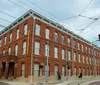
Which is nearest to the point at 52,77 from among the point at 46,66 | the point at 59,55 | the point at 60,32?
the point at 46,66

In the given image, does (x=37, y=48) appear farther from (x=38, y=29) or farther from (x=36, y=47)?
(x=38, y=29)

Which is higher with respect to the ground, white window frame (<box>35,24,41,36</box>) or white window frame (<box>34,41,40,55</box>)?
white window frame (<box>35,24,41,36</box>)

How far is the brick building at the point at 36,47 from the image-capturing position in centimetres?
2933

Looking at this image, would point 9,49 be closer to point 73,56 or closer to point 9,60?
point 9,60

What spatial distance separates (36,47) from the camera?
30031 mm

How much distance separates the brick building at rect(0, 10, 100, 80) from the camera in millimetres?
29331

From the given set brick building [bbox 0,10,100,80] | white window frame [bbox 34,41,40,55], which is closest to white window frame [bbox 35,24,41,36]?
brick building [bbox 0,10,100,80]

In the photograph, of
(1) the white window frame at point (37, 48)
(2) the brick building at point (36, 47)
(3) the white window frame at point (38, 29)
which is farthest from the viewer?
(3) the white window frame at point (38, 29)

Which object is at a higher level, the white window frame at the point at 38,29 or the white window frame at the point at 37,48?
the white window frame at the point at 38,29

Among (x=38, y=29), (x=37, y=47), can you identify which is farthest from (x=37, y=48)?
(x=38, y=29)

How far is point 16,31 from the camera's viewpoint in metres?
33.6

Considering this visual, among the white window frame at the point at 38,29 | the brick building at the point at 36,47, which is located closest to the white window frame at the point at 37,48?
the brick building at the point at 36,47

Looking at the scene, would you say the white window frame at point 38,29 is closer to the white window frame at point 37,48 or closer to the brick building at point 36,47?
the brick building at point 36,47

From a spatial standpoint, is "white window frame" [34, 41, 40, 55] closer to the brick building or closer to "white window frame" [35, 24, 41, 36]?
the brick building
